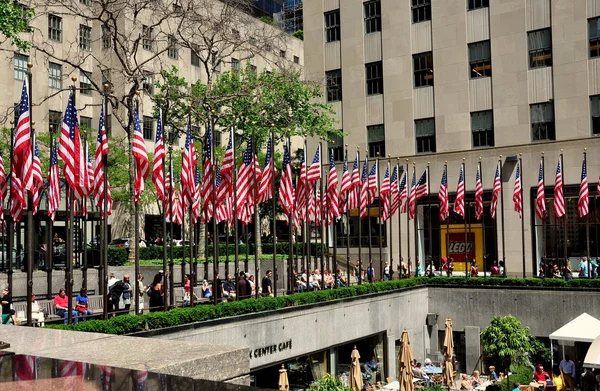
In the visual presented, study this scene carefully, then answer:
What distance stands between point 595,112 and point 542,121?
119 inches

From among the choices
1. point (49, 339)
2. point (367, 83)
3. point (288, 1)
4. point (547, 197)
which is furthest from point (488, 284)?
point (288, 1)

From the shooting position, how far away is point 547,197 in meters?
40.4

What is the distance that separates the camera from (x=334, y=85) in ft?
163

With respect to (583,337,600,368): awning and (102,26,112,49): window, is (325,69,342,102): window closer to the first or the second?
(102,26,112,49): window

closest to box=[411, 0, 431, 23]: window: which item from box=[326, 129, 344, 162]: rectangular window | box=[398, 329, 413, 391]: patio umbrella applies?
box=[326, 129, 344, 162]: rectangular window

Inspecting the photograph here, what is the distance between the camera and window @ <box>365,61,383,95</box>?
4794 centimetres

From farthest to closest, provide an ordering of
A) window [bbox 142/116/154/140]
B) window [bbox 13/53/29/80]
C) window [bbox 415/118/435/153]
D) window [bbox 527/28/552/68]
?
window [bbox 142/116/154/140] < window [bbox 13/53/29/80] < window [bbox 415/118/435/153] < window [bbox 527/28/552/68]

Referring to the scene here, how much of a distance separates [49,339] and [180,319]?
13.7 meters

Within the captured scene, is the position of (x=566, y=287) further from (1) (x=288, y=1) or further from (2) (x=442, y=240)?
(1) (x=288, y=1)

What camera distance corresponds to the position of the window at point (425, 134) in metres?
45.8

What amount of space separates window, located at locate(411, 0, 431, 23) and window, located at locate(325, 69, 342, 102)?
653 cm

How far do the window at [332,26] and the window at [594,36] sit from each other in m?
17.0

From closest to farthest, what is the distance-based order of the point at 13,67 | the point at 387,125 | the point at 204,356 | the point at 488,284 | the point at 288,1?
the point at 204,356
the point at 488,284
the point at 387,125
the point at 13,67
the point at 288,1

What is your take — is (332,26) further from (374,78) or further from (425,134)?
(425,134)
